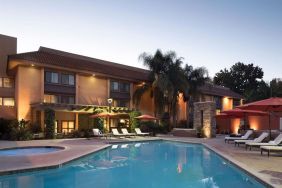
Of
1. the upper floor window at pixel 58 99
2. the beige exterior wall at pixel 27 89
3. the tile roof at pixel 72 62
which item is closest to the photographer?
the beige exterior wall at pixel 27 89

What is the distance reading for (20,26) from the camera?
23.8 m

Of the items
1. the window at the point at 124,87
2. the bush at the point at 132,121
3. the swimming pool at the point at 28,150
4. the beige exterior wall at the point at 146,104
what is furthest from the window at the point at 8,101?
the swimming pool at the point at 28,150

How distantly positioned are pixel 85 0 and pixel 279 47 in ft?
62.4

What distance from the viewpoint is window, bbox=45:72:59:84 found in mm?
29641

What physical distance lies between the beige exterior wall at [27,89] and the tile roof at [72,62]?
1227 millimetres

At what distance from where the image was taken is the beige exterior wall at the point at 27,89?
27.9m

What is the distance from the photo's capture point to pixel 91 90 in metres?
33.2

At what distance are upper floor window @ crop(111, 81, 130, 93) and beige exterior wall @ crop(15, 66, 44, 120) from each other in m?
9.08

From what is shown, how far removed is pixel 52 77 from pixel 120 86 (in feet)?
29.4

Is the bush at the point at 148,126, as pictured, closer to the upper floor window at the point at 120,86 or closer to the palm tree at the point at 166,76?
the palm tree at the point at 166,76

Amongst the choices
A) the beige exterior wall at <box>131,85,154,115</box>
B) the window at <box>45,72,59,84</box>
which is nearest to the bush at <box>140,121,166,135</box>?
the beige exterior wall at <box>131,85,154,115</box>

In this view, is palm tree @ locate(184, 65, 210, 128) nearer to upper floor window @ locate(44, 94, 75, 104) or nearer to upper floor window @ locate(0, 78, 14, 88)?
upper floor window @ locate(44, 94, 75, 104)

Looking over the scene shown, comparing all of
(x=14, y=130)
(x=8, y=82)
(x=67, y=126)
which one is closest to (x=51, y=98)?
(x=67, y=126)

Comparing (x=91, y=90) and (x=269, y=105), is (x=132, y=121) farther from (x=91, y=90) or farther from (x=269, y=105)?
(x=269, y=105)
